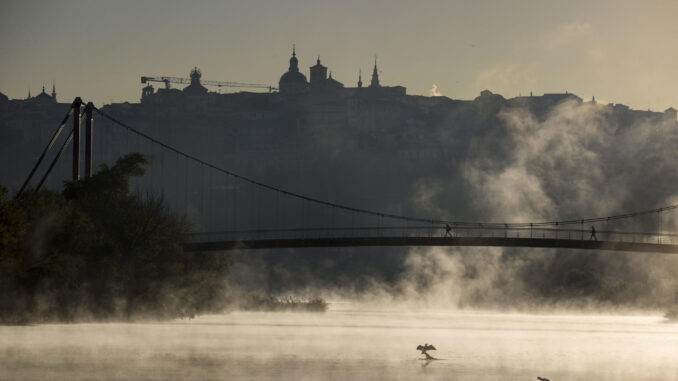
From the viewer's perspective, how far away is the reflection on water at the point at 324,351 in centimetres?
4684

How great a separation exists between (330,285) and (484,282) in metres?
24.3

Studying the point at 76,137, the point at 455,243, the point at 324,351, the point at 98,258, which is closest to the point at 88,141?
the point at 76,137

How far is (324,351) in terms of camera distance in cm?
5831

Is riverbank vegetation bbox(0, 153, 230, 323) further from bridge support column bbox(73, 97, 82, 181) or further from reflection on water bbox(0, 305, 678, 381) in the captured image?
reflection on water bbox(0, 305, 678, 381)

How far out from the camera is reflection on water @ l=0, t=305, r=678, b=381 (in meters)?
46.8

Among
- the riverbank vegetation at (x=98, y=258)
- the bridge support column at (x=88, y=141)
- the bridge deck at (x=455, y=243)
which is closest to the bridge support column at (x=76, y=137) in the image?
the bridge support column at (x=88, y=141)

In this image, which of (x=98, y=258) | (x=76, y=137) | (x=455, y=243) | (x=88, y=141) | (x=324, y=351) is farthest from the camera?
(x=455, y=243)

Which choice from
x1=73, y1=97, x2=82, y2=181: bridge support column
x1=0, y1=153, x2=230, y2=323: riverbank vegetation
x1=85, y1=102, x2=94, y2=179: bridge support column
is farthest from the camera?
x1=85, y1=102, x2=94, y2=179: bridge support column

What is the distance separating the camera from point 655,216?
177500mm

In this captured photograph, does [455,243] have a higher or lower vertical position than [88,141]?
lower

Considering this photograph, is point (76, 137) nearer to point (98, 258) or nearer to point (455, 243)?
point (98, 258)

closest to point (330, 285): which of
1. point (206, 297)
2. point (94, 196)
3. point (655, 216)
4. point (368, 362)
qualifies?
point (655, 216)

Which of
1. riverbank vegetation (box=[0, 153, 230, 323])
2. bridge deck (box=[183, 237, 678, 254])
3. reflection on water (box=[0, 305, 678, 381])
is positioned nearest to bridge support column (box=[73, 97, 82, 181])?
riverbank vegetation (box=[0, 153, 230, 323])

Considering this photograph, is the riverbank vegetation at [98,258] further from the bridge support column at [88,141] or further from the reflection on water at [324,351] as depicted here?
the reflection on water at [324,351]
